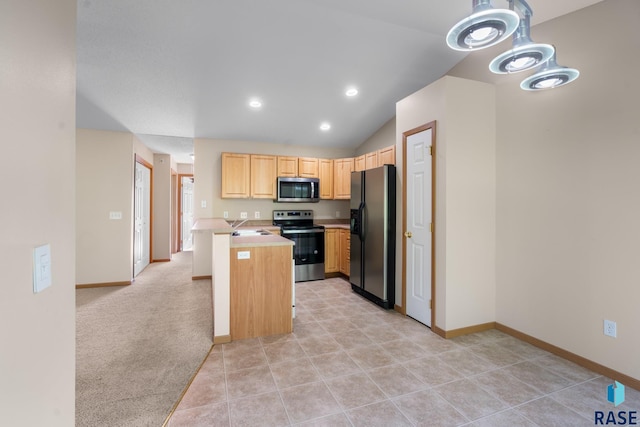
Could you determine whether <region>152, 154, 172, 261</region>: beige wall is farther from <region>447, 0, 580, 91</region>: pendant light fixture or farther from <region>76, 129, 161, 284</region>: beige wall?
<region>447, 0, 580, 91</region>: pendant light fixture

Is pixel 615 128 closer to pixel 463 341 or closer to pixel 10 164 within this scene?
pixel 463 341

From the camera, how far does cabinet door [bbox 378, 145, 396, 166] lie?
4059 mm

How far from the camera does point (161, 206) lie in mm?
6465

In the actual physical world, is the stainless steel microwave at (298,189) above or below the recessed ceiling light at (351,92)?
below

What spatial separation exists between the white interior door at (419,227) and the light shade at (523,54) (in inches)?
39.4

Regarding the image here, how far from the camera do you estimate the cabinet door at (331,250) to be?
502 cm

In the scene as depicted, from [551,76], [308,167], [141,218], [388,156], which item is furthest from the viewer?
[141,218]

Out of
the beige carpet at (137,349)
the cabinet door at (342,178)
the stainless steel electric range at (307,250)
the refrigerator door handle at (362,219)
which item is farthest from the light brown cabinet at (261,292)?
the cabinet door at (342,178)

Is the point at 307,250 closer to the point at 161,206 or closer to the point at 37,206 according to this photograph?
the point at 161,206

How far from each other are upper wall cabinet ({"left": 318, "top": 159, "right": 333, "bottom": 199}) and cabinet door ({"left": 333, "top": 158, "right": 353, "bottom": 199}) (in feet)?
0.25

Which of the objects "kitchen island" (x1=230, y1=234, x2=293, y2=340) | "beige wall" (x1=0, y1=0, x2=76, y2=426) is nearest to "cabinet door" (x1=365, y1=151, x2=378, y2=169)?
"kitchen island" (x1=230, y1=234, x2=293, y2=340)

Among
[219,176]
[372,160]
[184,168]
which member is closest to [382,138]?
[372,160]

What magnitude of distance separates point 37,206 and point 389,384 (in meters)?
2.21

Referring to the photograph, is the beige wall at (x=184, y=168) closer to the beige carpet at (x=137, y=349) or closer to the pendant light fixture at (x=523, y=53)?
the beige carpet at (x=137, y=349)
